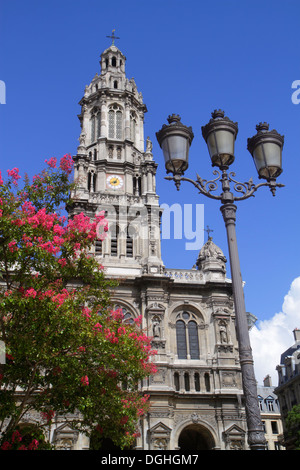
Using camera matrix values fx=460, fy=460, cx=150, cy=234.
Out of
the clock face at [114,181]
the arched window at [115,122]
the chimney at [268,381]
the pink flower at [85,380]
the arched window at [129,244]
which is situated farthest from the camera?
the chimney at [268,381]

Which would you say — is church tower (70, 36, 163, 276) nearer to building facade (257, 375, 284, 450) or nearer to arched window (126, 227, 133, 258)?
arched window (126, 227, 133, 258)

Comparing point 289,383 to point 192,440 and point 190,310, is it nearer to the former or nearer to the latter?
point 192,440

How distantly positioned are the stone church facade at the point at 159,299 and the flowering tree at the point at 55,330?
10057 millimetres

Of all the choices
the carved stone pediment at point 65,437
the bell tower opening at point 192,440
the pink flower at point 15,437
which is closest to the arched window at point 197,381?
the bell tower opening at point 192,440

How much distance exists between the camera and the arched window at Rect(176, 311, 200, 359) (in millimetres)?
32500

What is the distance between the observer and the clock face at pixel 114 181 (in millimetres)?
38625

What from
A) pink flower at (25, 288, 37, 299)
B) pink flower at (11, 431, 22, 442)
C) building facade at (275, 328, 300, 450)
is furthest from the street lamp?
building facade at (275, 328, 300, 450)

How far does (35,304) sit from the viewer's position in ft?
46.1

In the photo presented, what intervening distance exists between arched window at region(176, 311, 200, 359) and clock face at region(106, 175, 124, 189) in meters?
12.1

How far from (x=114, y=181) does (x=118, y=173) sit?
892 mm

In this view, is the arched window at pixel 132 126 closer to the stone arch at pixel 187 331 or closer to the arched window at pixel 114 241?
the arched window at pixel 114 241

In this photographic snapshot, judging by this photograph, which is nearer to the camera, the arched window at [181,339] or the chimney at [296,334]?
the arched window at [181,339]

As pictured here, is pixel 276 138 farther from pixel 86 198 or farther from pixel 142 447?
pixel 86 198

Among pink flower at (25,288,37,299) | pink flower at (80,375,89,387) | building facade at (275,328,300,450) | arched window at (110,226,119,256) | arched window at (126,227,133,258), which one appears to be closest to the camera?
pink flower at (25,288,37,299)
